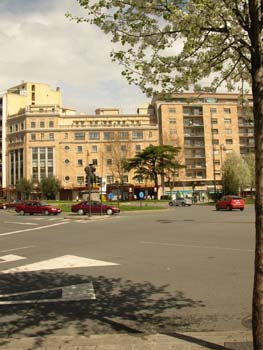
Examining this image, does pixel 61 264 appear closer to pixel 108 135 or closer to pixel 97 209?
pixel 97 209

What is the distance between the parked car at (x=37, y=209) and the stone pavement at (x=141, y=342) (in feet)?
98.9

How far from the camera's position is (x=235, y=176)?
200ft

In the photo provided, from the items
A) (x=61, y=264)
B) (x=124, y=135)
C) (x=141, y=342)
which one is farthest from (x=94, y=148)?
(x=141, y=342)

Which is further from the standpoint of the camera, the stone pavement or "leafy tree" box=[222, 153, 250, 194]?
"leafy tree" box=[222, 153, 250, 194]

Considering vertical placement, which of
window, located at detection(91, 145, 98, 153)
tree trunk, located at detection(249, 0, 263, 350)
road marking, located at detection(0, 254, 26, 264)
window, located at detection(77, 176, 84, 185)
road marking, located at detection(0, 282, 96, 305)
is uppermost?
window, located at detection(91, 145, 98, 153)

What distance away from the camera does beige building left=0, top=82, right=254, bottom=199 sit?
8106 cm

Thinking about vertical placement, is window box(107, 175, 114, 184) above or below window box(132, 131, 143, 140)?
below

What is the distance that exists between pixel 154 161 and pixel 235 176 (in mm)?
14408

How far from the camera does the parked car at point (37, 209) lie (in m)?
33.6

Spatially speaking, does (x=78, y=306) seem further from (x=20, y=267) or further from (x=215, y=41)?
(x=215, y=41)

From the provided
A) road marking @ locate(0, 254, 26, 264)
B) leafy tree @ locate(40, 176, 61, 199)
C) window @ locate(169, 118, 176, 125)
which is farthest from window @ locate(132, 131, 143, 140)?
road marking @ locate(0, 254, 26, 264)

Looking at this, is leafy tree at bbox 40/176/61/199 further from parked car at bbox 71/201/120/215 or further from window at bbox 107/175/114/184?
parked car at bbox 71/201/120/215

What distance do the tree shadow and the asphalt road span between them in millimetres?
13

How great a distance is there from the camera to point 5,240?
14.5 metres
